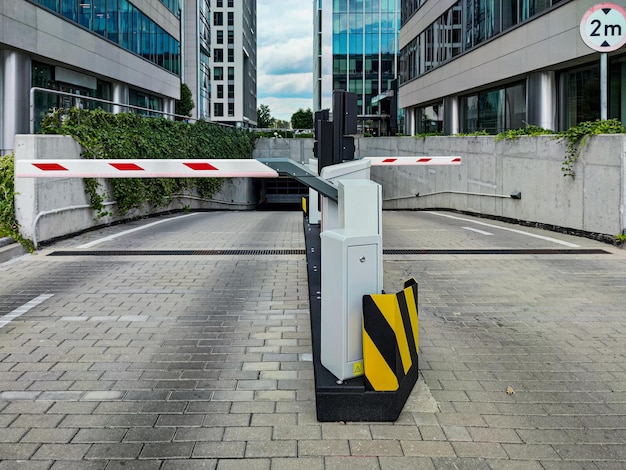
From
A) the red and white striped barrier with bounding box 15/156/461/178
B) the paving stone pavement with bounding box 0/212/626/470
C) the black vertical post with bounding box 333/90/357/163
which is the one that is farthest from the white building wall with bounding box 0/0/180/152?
the black vertical post with bounding box 333/90/357/163

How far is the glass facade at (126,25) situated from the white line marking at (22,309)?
61.5ft

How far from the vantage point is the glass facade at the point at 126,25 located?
26.1 metres

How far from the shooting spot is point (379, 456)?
3559 mm

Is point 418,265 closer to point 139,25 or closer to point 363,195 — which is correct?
point 363,195

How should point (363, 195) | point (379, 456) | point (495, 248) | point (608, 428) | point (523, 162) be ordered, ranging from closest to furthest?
point (379, 456) < point (608, 428) < point (363, 195) < point (495, 248) < point (523, 162)

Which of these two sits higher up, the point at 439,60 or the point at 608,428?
the point at 439,60

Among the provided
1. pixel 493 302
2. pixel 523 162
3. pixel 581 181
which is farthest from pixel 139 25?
pixel 493 302

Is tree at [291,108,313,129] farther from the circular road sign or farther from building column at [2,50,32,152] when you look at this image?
the circular road sign

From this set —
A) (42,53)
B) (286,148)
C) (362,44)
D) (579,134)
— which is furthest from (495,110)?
→ (362,44)

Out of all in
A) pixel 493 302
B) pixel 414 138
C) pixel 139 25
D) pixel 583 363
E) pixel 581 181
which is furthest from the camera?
pixel 139 25

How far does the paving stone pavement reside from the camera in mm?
3625

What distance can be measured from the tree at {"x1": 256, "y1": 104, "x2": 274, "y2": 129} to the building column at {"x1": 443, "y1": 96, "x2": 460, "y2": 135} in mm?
129391

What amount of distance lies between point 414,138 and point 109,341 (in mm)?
24757

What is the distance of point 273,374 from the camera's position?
492 cm
